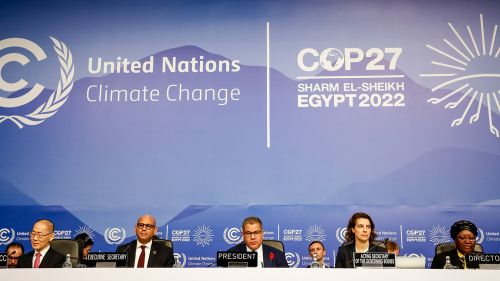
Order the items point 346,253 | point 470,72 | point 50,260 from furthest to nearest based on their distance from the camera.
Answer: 1. point 470,72
2. point 346,253
3. point 50,260

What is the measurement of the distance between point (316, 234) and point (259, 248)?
120cm

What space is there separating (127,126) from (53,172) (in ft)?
3.30

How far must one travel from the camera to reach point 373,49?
16.6 feet

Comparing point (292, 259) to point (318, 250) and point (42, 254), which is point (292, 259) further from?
point (42, 254)

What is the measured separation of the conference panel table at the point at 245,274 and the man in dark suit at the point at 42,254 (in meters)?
1.36

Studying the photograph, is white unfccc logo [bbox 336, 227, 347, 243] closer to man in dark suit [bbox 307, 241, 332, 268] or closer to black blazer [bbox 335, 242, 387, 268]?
man in dark suit [bbox 307, 241, 332, 268]

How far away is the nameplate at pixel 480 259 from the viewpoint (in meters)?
2.73

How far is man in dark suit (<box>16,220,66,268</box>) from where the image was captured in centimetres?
345

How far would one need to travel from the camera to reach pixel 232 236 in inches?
185

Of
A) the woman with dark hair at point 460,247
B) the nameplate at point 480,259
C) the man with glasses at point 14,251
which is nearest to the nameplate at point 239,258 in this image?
the nameplate at point 480,259

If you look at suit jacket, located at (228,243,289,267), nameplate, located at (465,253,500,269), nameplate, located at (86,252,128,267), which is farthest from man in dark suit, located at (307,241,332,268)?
nameplate, located at (86,252,128,267)

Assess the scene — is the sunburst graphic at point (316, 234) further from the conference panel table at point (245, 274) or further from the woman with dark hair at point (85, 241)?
the conference panel table at point (245, 274)

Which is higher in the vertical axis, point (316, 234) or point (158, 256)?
point (316, 234)

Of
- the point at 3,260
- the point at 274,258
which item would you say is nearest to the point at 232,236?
the point at 274,258
